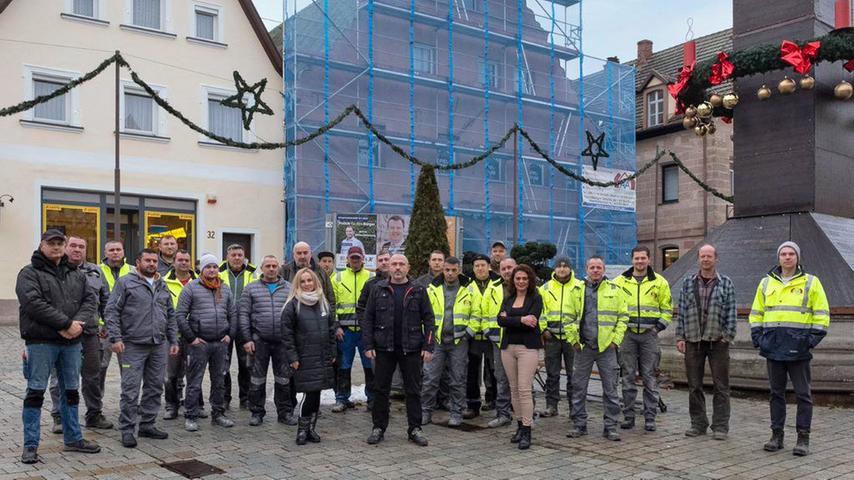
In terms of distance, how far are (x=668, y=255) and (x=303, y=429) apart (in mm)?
28597

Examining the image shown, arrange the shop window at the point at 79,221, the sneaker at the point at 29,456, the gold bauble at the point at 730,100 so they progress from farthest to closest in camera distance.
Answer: the shop window at the point at 79,221
the gold bauble at the point at 730,100
the sneaker at the point at 29,456

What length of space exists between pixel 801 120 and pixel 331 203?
1663cm

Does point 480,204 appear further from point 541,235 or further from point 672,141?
point 672,141

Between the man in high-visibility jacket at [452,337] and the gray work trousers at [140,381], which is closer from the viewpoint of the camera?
the gray work trousers at [140,381]

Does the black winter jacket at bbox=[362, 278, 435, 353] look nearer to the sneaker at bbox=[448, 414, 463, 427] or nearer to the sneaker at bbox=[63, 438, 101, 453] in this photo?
the sneaker at bbox=[448, 414, 463, 427]

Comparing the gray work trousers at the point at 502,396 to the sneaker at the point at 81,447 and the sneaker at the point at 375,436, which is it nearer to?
the sneaker at the point at 375,436

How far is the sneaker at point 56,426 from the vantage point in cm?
795

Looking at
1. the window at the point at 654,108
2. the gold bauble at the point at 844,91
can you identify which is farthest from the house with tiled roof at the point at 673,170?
the gold bauble at the point at 844,91

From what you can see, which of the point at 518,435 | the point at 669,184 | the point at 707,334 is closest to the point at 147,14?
the point at 518,435

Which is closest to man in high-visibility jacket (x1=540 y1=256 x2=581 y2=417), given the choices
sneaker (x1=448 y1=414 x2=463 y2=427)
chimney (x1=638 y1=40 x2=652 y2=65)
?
sneaker (x1=448 y1=414 x2=463 y2=427)

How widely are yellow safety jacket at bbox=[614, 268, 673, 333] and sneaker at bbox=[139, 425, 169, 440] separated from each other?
4947mm

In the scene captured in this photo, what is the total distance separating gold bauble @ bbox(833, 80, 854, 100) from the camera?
10.7 meters

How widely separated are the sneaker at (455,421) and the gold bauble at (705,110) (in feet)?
18.8

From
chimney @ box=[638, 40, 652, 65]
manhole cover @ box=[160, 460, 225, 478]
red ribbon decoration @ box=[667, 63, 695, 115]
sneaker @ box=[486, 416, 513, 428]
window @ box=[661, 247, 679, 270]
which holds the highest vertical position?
chimney @ box=[638, 40, 652, 65]
